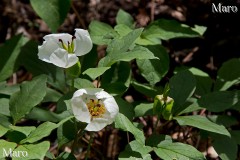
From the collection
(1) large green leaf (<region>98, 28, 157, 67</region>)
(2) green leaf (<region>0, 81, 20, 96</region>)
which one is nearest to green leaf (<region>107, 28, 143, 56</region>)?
(1) large green leaf (<region>98, 28, 157, 67</region>)

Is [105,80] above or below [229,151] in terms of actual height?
Result: above

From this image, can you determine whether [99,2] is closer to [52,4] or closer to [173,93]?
[52,4]

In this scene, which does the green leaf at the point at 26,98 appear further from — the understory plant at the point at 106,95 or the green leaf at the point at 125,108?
the green leaf at the point at 125,108

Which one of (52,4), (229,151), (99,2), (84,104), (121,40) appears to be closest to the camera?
(84,104)

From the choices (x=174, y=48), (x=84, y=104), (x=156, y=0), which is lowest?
(x=174, y=48)

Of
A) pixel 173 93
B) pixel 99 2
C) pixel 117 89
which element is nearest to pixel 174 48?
pixel 99 2

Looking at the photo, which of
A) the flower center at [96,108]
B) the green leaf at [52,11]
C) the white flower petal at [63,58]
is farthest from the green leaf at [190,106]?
the green leaf at [52,11]
